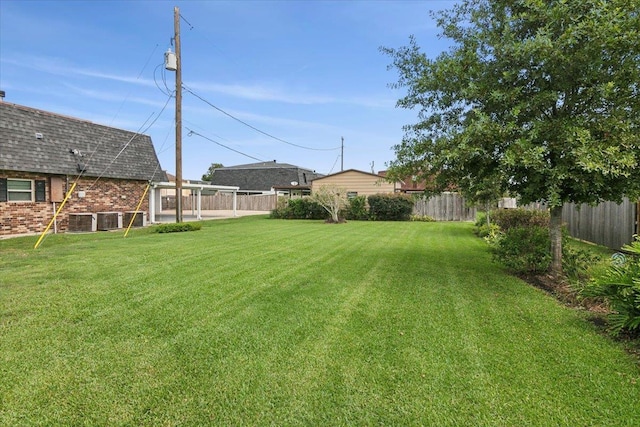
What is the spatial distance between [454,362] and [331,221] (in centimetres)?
1659

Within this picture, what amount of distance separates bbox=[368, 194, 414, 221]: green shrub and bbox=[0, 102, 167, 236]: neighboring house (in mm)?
13309

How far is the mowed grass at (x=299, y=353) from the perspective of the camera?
7.55 feet

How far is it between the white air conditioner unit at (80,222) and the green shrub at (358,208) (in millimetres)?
14231

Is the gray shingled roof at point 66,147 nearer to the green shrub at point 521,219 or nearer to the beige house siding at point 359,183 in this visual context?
the beige house siding at point 359,183

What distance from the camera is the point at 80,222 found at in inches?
540

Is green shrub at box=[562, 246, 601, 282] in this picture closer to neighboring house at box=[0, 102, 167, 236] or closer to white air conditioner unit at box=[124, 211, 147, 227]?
neighboring house at box=[0, 102, 167, 236]

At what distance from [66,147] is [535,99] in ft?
55.7

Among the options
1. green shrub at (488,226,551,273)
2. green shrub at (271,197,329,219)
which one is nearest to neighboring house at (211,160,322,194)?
green shrub at (271,197,329,219)

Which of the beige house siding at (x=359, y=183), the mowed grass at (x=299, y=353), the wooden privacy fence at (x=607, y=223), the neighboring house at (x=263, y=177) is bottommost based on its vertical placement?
the mowed grass at (x=299, y=353)

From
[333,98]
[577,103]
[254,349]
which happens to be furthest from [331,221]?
[254,349]

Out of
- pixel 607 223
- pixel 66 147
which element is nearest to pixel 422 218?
pixel 607 223

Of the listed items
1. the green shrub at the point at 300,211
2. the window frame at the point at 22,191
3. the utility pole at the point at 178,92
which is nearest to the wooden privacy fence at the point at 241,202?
the green shrub at the point at 300,211

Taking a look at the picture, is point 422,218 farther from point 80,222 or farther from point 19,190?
point 19,190

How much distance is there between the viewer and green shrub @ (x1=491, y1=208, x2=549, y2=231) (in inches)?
424
